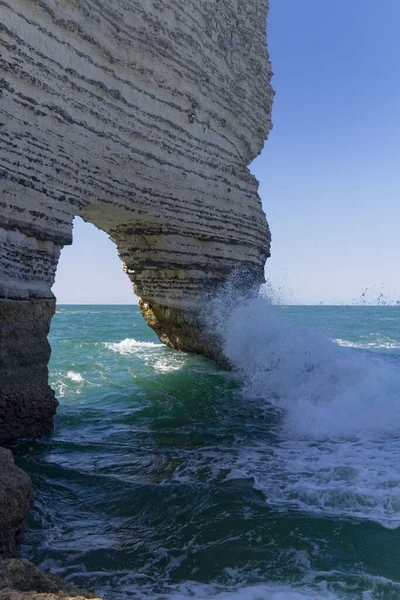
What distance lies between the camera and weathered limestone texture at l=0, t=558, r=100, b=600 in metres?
1.97

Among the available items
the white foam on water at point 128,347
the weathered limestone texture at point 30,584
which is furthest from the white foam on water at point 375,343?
the weathered limestone texture at point 30,584

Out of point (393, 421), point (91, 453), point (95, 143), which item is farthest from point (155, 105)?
point (393, 421)

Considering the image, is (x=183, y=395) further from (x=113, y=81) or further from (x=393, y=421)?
(x=113, y=81)

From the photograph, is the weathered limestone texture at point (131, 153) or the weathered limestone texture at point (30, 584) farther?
the weathered limestone texture at point (131, 153)

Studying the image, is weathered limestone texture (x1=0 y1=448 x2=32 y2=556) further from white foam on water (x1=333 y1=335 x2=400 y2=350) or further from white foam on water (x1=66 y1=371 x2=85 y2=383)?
white foam on water (x1=333 y1=335 x2=400 y2=350)

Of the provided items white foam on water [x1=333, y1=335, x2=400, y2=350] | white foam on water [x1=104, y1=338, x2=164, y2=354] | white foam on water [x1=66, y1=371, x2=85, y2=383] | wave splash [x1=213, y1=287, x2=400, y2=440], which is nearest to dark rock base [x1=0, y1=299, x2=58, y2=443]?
wave splash [x1=213, y1=287, x2=400, y2=440]

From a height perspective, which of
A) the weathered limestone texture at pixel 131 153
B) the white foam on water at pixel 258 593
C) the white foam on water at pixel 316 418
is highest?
the weathered limestone texture at pixel 131 153

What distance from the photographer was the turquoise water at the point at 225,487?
2973 mm

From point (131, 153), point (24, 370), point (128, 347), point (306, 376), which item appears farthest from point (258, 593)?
point (128, 347)

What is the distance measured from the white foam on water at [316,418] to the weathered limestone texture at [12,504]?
1.84 m

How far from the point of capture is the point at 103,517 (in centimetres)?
379

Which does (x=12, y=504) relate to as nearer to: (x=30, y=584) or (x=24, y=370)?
(x=30, y=584)

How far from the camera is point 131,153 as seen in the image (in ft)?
23.2

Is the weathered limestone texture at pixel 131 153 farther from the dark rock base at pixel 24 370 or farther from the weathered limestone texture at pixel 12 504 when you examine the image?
the weathered limestone texture at pixel 12 504
